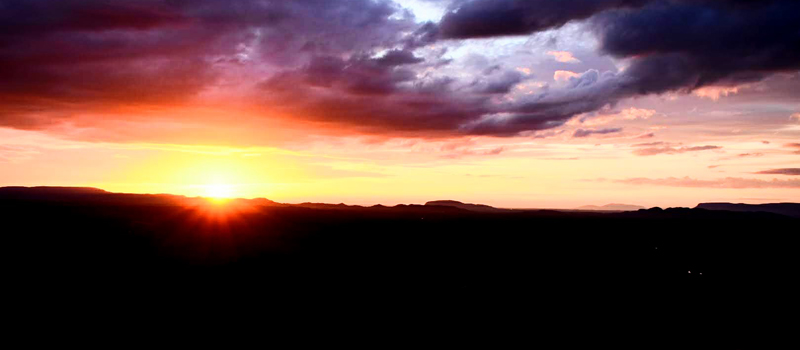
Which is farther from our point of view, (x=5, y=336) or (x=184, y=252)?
(x=184, y=252)

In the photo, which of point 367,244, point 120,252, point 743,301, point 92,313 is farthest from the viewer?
point 367,244

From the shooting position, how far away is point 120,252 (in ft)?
158

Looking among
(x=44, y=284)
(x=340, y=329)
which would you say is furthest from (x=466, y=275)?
(x=44, y=284)

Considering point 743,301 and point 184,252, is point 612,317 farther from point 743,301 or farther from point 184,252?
point 184,252

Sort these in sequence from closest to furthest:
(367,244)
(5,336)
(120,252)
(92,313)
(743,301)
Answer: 1. (5,336)
2. (92,313)
3. (743,301)
4. (120,252)
5. (367,244)

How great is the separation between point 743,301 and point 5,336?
31796 mm

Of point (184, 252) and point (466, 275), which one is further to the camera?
point (184, 252)

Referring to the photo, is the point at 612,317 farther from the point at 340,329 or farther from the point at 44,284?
the point at 44,284

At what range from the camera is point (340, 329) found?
22031 millimetres

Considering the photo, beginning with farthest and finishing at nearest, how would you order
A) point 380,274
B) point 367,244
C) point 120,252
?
point 367,244 → point 120,252 → point 380,274

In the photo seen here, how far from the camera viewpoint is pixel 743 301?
3103 cm

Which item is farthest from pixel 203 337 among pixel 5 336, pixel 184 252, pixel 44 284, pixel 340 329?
pixel 184 252

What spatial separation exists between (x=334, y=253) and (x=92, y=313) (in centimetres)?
2859

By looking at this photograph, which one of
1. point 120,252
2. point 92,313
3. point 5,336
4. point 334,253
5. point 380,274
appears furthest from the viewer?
point 334,253
